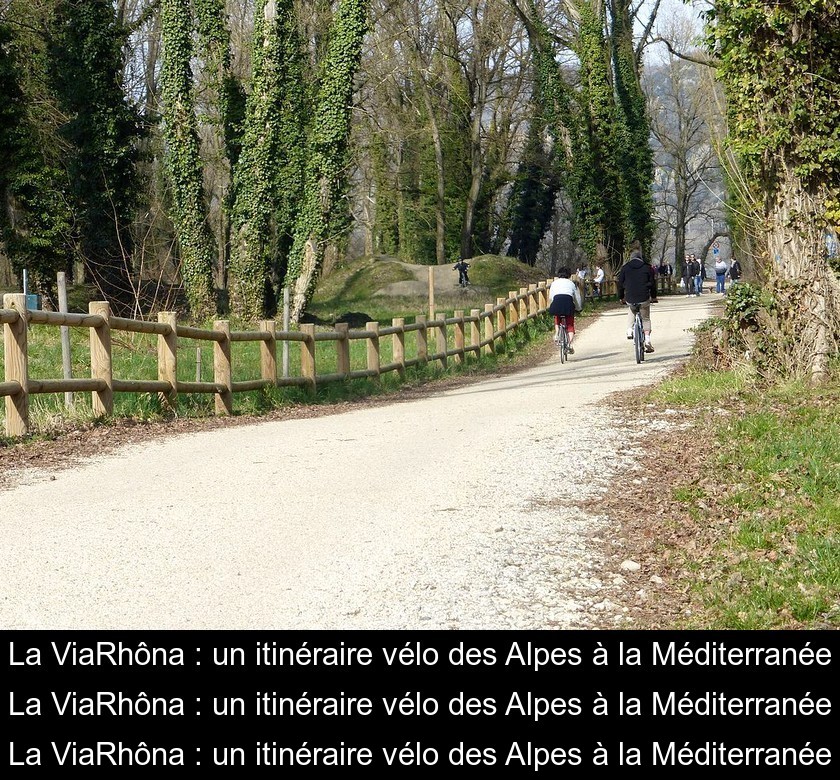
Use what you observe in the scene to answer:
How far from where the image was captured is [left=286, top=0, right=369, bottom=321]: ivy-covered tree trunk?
28359 millimetres

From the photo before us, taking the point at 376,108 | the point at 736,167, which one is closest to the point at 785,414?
the point at 736,167

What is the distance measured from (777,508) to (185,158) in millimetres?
24822

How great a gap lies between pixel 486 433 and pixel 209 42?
75.5ft

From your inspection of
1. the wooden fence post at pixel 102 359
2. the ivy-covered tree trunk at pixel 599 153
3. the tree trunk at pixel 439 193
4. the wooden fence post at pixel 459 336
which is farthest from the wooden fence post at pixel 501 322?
the tree trunk at pixel 439 193

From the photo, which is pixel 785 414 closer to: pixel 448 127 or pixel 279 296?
pixel 279 296

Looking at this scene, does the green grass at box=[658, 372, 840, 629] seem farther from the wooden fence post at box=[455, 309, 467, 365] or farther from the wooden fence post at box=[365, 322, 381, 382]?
the wooden fence post at box=[455, 309, 467, 365]

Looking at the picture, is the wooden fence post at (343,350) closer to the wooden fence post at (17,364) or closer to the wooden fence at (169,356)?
the wooden fence at (169,356)

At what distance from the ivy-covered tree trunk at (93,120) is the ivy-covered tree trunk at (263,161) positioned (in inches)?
129

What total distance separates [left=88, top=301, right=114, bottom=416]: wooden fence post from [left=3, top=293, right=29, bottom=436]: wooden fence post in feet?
3.74

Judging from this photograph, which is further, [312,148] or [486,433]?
[312,148]

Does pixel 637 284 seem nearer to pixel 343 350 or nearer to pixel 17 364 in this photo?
pixel 343 350

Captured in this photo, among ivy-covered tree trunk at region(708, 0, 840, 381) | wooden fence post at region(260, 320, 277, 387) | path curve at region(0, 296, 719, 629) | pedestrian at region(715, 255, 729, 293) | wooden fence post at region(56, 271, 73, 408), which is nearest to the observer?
path curve at region(0, 296, 719, 629)

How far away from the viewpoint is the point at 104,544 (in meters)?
6.70

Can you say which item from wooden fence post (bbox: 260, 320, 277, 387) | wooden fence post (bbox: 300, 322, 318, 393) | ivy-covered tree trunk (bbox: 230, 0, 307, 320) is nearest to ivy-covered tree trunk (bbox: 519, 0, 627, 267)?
ivy-covered tree trunk (bbox: 230, 0, 307, 320)
